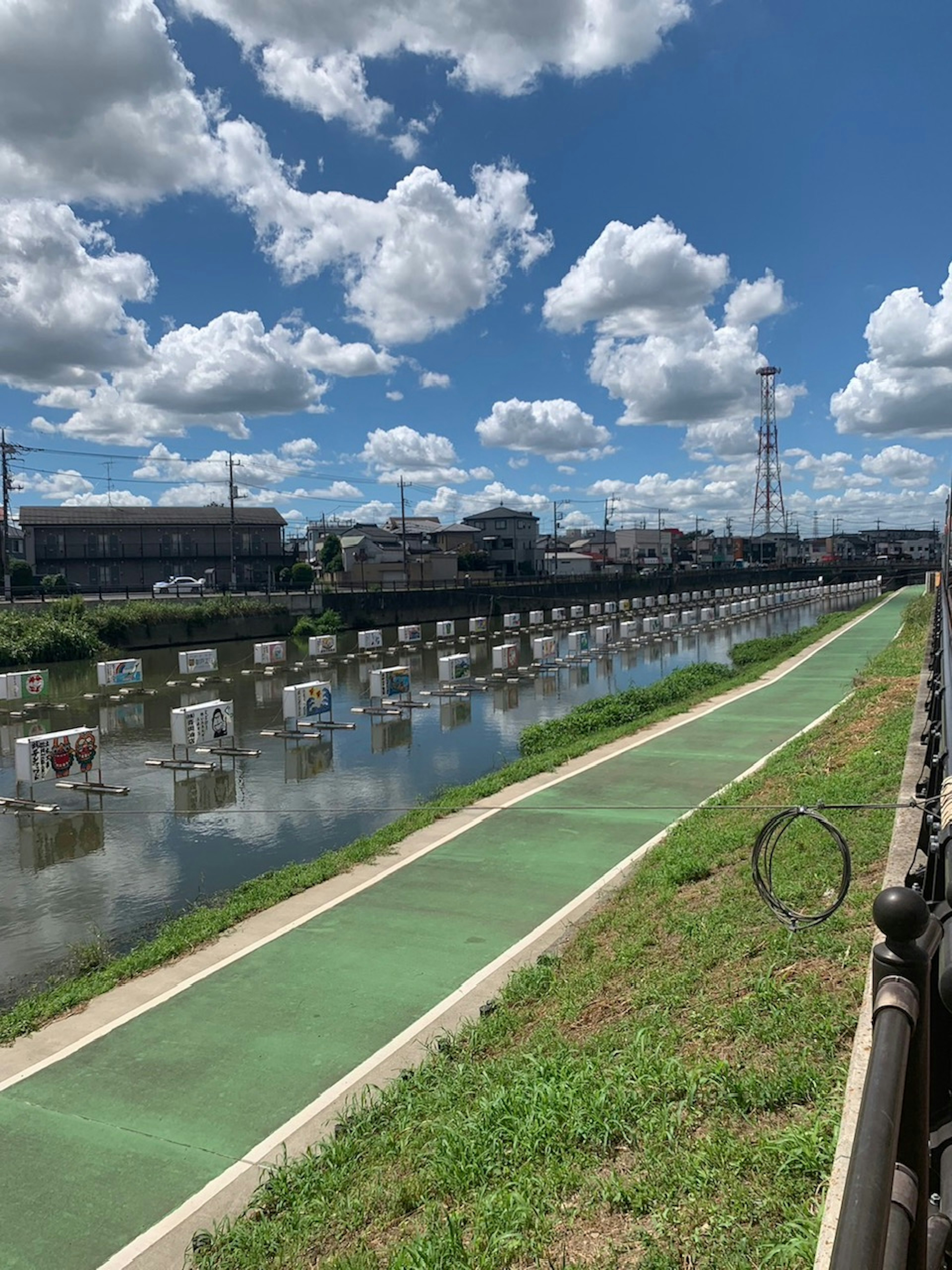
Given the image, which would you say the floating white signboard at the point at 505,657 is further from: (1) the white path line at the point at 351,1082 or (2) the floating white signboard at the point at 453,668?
(1) the white path line at the point at 351,1082

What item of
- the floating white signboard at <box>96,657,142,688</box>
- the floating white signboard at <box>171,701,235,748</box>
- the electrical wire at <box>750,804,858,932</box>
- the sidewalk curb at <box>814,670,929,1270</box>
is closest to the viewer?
the sidewalk curb at <box>814,670,929,1270</box>

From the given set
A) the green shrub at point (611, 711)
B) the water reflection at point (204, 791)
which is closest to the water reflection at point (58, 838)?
the water reflection at point (204, 791)

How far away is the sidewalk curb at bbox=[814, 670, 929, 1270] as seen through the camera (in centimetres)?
318

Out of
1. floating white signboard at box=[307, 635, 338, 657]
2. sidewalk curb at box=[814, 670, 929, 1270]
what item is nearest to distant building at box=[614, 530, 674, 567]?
floating white signboard at box=[307, 635, 338, 657]

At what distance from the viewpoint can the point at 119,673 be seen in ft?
126

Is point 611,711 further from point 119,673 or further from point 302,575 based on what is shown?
point 302,575

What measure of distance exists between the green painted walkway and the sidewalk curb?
15.5 ft

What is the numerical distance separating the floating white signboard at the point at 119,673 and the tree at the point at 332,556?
47.7 meters

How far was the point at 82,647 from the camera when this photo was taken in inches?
1898

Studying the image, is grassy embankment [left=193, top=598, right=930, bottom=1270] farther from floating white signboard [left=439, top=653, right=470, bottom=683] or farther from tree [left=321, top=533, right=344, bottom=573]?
tree [left=321, top=533, right=344, bottom=573]

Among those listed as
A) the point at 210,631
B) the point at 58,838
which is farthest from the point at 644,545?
the point at 58,838

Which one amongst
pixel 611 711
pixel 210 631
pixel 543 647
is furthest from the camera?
pixel 210 631

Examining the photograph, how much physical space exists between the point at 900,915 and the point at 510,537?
11175 centimetres

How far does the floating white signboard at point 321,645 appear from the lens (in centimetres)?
4844
